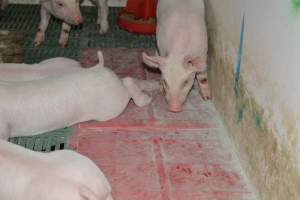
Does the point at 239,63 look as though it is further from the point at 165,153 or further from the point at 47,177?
the point at 47,177

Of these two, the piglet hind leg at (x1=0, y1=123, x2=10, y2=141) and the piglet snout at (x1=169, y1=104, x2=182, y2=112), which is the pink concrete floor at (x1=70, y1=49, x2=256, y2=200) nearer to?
the piglet snout at (x1=169, y1=104, x2=182, y2=112)

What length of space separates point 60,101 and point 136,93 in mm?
945

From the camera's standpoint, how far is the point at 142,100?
509 cm

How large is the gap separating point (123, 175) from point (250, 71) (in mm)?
1262

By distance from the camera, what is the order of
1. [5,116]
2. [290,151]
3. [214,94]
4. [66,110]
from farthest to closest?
[214,94]
[66,110]
[5,116]
[290,151]

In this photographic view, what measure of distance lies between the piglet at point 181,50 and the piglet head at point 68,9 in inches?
45.5

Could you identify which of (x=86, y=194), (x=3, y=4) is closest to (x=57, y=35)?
(x=3, y=4)

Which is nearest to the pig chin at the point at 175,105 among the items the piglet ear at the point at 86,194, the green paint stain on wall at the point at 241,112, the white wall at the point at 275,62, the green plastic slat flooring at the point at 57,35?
the green paint stain on wall at the point at 241,112

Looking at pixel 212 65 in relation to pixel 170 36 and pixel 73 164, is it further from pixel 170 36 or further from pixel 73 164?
pixel 73 164

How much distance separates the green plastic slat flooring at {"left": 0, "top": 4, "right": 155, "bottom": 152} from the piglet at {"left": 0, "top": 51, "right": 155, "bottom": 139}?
4.99ft

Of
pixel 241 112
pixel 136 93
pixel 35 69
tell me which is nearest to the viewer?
pixel 241 112

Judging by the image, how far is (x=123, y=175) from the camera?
13.2 feet

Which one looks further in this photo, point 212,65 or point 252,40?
point 212,65

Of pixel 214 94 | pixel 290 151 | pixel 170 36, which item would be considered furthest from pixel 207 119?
pixel 290 151
